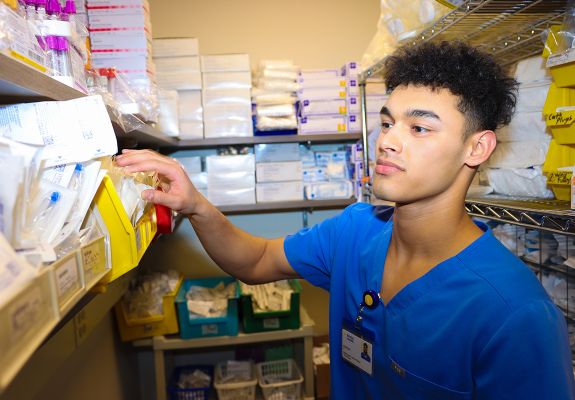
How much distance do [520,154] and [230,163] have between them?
4.93 feet

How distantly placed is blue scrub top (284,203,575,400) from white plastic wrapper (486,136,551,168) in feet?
1.23

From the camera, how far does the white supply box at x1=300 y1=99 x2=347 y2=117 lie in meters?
2.32

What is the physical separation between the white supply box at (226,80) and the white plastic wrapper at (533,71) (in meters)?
1.42

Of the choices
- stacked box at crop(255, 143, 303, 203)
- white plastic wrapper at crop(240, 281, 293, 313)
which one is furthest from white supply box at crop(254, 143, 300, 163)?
white plastic wrapper at crop(240, 281, 293, 313)

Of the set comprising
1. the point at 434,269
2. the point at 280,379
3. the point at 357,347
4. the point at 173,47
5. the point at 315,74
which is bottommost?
the point at 280,379

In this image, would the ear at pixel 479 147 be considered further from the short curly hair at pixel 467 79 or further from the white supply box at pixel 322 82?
the white supply box at pixel 322 82

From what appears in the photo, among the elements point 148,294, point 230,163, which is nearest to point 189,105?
point 230,163

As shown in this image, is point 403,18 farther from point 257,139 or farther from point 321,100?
point 257,139

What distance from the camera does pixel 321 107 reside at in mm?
2330

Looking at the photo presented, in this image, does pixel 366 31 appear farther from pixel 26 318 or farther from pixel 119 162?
pixel 26 318

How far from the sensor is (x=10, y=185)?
1.39 ft

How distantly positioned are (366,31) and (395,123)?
1.91m

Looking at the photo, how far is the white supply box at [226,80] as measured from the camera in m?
2.26

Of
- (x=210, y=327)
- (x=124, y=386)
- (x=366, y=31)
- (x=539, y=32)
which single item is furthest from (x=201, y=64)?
(x=124, y=386)
